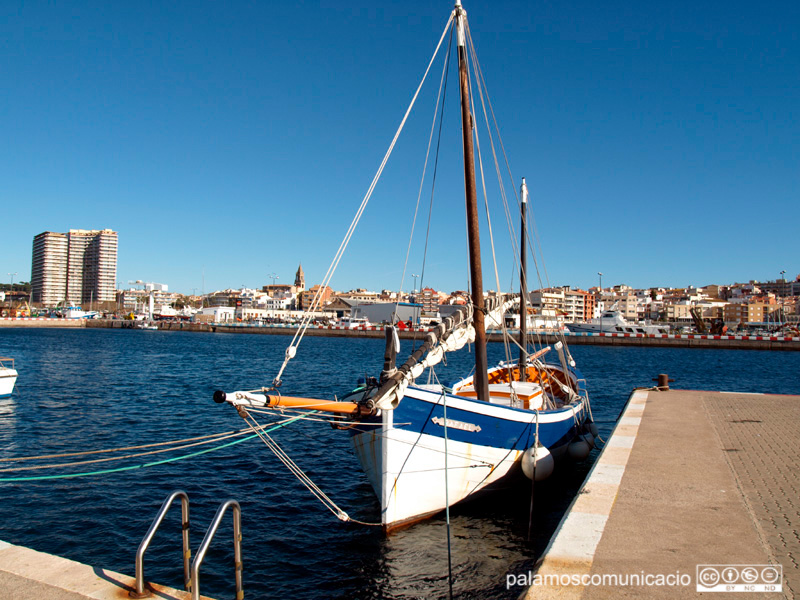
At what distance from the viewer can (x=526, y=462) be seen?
10.2 meters

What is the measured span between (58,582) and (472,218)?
894 centimetres

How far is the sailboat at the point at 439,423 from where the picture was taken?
823 cm

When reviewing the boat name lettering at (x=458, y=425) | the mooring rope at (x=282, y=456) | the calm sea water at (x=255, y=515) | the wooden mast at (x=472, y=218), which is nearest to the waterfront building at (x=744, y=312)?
the calm sea water at (x=255, y=515)

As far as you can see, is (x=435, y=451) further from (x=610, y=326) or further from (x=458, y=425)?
(x=610, y=326)

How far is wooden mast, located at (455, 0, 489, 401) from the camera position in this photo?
35.6ft

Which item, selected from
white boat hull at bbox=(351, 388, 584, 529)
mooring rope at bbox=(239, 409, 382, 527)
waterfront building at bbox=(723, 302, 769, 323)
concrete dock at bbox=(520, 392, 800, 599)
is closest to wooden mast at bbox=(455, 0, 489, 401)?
white boat hull at bbox=(351, 388, 584, 529)

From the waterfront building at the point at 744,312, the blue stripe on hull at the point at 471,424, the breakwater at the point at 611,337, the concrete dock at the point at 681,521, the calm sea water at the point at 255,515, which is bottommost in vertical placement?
the calm sea water at the point at 255,515

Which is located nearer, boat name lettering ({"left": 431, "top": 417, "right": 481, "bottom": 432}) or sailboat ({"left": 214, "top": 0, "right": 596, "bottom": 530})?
sailboat ({"left": 214, "top": 0, "right": 596, "bottom": 530})

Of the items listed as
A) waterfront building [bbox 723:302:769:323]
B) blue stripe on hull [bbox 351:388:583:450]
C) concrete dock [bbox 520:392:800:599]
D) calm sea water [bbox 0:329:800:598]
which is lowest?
calm sea water [bbox 0:329:800:598]

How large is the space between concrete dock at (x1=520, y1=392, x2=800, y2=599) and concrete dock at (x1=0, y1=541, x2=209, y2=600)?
11.4ft

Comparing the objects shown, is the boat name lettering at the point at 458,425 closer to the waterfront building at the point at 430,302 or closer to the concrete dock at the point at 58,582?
the concrete dock at the point at 58,582

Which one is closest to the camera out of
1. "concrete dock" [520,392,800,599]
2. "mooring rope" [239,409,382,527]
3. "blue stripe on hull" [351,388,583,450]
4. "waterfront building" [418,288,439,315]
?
"concrete dock" [520,392,800,599]

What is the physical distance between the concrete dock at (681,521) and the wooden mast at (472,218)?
2.72 meters

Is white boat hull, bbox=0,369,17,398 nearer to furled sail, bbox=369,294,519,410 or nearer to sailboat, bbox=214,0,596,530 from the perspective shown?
sailboat, bbox=214,0,596,530
